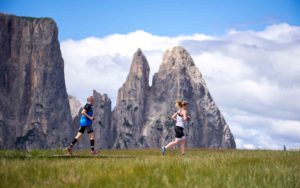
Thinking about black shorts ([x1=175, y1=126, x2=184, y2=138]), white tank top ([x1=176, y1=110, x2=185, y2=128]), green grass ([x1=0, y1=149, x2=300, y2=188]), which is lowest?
green grass ([x1=0, y1=149, x2=300, y2=188])

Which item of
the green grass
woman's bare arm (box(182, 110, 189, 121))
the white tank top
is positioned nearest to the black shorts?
the white tank top

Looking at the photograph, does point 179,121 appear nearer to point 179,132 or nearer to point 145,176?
point 179,132

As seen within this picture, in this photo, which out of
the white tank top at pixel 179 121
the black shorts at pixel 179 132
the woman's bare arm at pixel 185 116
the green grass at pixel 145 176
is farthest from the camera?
the white tank top at pixel 179 121

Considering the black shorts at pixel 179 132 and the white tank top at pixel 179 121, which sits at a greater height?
the white tank top at pixel 179 121

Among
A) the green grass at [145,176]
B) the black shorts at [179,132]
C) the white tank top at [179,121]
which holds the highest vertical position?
the white tank top at [179,121]

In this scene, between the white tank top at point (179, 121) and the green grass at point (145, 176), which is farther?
the white tank top at point (179, 121)

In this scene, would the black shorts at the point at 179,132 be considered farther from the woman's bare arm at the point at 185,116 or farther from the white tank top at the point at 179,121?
the woman's bare arm at the point at 185,116

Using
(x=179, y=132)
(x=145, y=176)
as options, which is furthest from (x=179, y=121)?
(x=145, y=176)

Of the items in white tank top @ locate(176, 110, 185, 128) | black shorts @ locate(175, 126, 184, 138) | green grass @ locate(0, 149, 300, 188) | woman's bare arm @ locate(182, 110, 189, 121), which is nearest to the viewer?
green grass @ locate(0, 149, 300, 188)

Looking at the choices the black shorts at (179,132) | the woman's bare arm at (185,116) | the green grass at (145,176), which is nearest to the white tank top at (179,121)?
the black shorts at (179,132)

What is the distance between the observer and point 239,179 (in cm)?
1001

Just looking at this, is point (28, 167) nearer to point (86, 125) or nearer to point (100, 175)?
point (100, 175)

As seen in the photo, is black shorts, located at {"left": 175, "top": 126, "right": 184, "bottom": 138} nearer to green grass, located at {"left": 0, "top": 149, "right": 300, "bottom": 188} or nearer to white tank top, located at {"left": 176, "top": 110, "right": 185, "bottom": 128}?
white tank top, located at {"left": 176, "top": 110, "right": 185, "bottom": 128}

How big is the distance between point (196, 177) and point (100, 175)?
2.05 m
